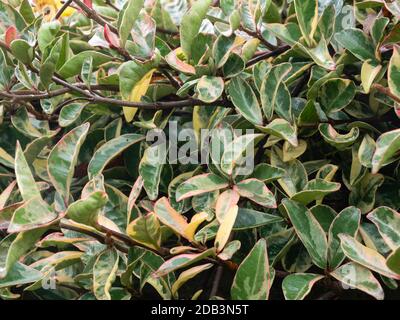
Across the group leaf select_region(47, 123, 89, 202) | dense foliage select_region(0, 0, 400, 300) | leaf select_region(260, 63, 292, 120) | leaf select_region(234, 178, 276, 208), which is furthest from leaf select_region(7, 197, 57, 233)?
leaf select_region(260, 63, 292, 120)

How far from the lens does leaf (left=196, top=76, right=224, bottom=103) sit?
1042mm

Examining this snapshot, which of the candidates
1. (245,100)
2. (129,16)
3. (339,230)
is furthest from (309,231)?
(129,16)

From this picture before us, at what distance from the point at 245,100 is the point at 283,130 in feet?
0.31

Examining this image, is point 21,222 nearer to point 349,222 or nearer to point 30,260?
point 30,260

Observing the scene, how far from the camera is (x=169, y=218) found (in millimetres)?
999

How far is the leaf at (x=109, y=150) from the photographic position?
1.15 meters

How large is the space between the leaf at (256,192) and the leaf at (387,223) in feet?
0.52

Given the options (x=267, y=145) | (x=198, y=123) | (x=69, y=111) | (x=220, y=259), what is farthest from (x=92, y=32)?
(x=220, y=259)

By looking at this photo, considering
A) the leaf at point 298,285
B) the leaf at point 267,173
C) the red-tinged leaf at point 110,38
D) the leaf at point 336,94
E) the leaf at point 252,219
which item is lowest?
the leaf at point 298,285

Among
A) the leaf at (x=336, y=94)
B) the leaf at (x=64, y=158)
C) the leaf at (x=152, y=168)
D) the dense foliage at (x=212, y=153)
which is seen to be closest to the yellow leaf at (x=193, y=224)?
the dense foliage at (x=212, y=153)

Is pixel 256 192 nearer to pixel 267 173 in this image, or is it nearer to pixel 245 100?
pixel 267 173

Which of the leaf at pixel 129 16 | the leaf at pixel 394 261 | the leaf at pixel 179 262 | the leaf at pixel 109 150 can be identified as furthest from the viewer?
the leaf at pixel 109 150

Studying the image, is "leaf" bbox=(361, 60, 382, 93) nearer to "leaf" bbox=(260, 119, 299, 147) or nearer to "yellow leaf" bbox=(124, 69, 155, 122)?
"leaf" bbox=(260, 119, 299, 147)

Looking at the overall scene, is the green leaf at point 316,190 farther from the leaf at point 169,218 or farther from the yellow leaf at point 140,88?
the yellow leaf at point 140,88
